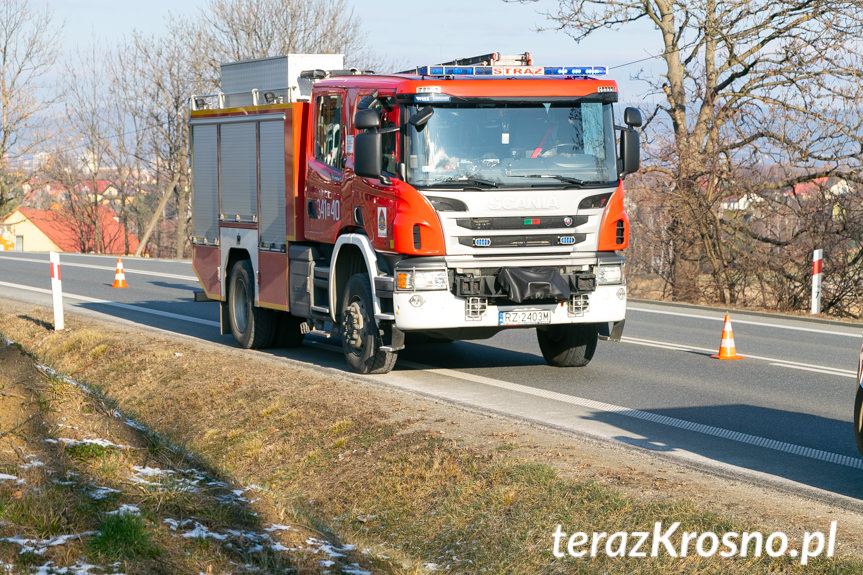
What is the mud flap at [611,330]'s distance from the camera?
1155 centimetres

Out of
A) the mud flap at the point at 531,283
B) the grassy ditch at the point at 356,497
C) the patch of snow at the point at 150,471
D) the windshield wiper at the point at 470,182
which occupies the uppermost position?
the windshield wiper at the point at 470,182

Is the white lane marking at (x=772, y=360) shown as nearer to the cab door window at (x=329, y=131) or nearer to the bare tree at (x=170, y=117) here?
the cab door window at (x=329, y=131)

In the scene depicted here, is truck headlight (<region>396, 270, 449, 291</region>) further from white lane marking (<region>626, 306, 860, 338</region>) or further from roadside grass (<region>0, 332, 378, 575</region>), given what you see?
white lane marking (<region>626, 306, 860, 338</region>)

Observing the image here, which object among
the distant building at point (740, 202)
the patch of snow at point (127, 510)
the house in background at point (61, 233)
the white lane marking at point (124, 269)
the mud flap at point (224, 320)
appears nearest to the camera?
the patch of snow at point (127, 510)

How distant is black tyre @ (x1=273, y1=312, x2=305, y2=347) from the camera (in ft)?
46.7

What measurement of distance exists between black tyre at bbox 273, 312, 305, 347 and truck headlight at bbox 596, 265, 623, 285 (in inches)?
180

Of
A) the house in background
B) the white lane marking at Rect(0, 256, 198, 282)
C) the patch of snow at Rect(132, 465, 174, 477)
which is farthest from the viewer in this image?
the house in background

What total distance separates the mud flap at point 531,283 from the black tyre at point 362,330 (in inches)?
57.1

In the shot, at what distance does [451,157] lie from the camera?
1067 cm

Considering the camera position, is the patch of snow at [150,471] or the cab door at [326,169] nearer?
the patch of snow at [150,471]

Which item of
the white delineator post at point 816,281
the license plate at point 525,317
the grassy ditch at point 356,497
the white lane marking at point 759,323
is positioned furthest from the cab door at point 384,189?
the white delineator post at point 816,281

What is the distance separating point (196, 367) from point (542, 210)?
441cm

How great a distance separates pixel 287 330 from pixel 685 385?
5.42 meters

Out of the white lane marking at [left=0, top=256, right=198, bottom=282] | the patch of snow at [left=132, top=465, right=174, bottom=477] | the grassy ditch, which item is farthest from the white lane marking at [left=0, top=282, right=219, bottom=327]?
the patch of snow at [left=132, top=465, right=174, bottom=477]
